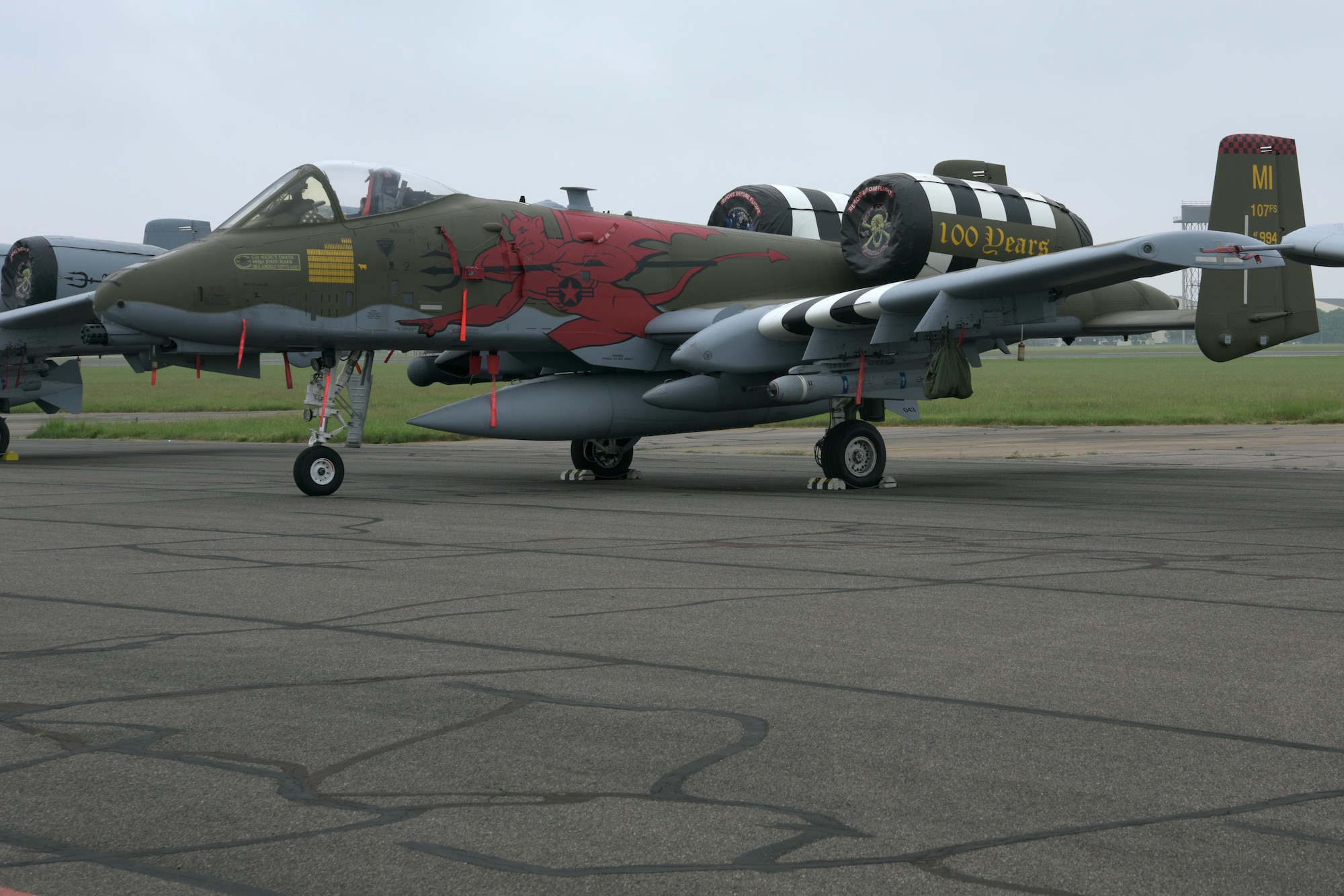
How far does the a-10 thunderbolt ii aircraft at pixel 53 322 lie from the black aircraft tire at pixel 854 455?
37.0 feet

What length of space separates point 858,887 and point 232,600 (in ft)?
17.7

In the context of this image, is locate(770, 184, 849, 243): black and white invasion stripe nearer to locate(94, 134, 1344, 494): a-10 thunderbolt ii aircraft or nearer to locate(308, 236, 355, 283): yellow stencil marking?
locate(94, 134, 1344, 494): a-10 thunderbolt ii aircraft

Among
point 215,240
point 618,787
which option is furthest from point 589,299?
point 618,787

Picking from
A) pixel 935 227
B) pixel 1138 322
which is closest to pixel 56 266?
pixel 935 227

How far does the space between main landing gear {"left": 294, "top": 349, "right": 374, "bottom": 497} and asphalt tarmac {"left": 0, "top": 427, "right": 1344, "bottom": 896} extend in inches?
125

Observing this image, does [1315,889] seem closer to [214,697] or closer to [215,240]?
[214,697]

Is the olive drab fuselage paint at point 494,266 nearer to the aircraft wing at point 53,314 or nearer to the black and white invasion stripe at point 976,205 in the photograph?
the black and white invasion stripe at point 976,205

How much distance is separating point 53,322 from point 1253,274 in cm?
1753

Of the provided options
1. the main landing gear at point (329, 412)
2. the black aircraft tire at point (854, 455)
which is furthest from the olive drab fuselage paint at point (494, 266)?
the black aircraft tire at point (854, 455)

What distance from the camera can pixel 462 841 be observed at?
12.6 ft

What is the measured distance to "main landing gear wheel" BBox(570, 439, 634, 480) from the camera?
58.4 ft

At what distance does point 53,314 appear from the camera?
21234mm

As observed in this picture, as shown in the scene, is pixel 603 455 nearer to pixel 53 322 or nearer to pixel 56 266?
pixel 53 322

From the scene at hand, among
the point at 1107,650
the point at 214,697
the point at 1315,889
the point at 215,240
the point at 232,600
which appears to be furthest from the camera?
the point at 215,240
